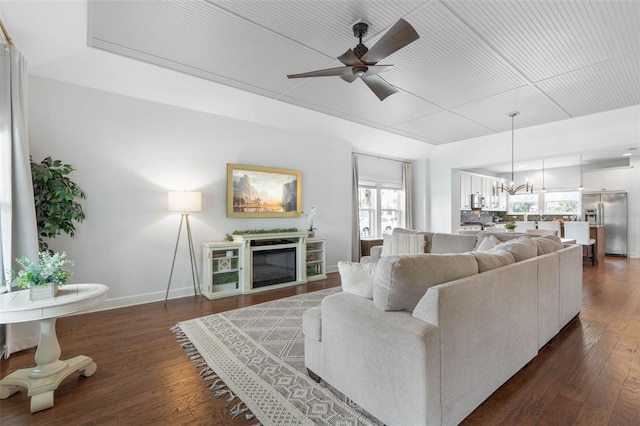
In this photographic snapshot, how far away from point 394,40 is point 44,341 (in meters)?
3.21

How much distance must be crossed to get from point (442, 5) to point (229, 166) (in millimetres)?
3402

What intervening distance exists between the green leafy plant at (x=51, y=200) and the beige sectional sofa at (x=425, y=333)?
9.04 ft

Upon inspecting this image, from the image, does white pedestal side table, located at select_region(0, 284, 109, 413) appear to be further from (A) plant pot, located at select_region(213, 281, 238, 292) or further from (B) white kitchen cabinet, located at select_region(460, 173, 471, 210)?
(B) white kitchen cabinet, located at select_region(460, 173, 471, 210)

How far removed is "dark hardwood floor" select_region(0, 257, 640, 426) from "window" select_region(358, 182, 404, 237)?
4.23 metres

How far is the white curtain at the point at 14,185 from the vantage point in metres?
2.38

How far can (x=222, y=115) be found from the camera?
4.53 m

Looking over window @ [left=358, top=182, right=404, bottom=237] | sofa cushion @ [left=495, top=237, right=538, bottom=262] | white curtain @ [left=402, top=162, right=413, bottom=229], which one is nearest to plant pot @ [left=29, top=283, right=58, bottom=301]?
sofa cushion @ [left=495, top=237, right=538, bottom=262]

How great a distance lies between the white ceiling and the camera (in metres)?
2.34

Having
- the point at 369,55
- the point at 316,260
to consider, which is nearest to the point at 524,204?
the point at 316,260

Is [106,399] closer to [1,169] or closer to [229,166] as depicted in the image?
[1,169]

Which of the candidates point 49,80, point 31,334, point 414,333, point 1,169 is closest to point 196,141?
point 49,80

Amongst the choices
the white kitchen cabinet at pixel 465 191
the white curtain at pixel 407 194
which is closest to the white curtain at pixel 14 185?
the white curtain at pixel 407 194

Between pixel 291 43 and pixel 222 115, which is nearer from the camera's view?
pixel 291 43

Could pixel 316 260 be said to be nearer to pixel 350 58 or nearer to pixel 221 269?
pixel 221 269
